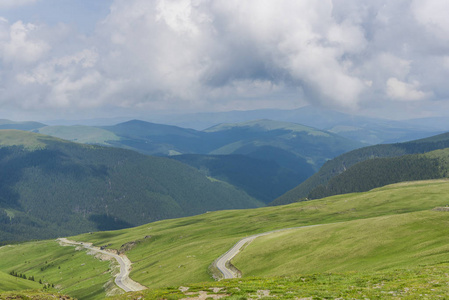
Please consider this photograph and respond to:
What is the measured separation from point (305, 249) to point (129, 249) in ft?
416

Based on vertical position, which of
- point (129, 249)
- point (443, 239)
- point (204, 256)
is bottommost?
point (129, 249)

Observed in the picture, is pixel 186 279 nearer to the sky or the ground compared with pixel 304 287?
nearer to the ground

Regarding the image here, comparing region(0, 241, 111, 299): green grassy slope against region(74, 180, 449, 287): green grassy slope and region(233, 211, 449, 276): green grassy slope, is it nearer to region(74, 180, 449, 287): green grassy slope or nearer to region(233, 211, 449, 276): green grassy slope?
region(74, 180, 449, 287): green grassy slope

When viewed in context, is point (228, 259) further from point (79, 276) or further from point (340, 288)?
point (79, 276)

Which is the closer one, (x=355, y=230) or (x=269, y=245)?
(x=355, y=230)

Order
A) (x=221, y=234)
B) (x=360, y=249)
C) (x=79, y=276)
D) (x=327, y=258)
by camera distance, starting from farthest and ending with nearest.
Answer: (x=221, y=234) < (x=79, y=276) < (x=327, y=258) < (x=360, y=249)

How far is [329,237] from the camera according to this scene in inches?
3612

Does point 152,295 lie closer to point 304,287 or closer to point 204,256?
point 304,287

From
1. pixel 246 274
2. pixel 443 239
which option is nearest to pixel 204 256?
pixel 246 274

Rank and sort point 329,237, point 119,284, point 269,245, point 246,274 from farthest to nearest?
1. point 119,284
2. point 269,245
3. point 329,237
4. point 246,274

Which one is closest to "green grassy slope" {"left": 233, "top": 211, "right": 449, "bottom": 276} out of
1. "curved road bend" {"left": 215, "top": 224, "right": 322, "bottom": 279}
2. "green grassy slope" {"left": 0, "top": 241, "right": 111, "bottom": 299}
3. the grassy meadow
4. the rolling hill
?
the rolling hill

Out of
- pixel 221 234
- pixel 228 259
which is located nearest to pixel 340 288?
pixel 228 259

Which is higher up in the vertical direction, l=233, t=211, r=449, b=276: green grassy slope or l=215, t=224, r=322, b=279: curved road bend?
l=233, t=211, r=449, b=276: green grassy slope

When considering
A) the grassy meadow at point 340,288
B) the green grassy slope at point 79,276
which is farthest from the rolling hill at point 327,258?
the green grassy slope at point 79,276
